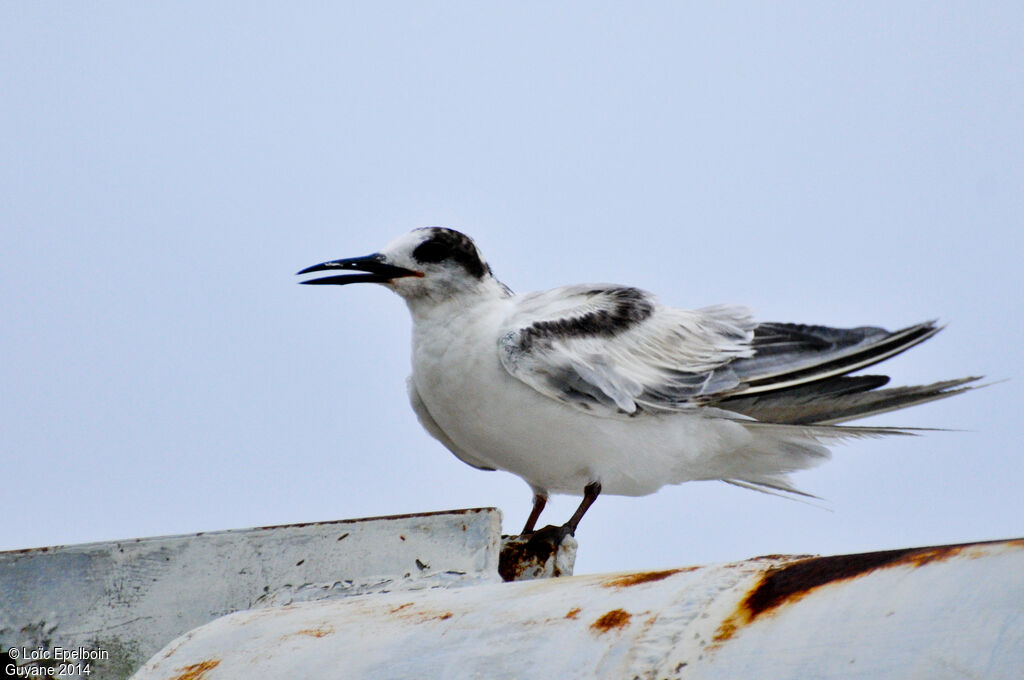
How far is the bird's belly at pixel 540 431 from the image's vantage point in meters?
4.60

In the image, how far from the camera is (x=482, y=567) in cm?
358

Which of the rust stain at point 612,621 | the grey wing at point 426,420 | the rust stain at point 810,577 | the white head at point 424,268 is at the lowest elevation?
the rust stain at point 612,621

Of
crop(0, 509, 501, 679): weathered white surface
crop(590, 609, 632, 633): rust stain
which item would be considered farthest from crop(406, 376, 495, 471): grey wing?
crop(590, 609, 632, 633): rust stain

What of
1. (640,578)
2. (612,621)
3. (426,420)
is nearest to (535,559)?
(426,420)

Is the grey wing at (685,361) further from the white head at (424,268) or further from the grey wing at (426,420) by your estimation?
the grey wing at (426,420)

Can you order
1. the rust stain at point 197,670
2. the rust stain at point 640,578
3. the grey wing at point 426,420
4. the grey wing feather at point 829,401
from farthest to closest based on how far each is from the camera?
the grey wing at point 426,420 → the grey wing feather at point 829,401 → the rust stain at point 197,670 → the rust stain at point 640,578

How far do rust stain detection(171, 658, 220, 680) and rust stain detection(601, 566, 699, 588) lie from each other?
0.97 m

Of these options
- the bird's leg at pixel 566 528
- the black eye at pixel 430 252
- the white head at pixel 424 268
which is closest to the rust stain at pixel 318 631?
the bird's leg at pixel 566 528

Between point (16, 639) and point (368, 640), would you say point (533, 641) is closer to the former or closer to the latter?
point (368, 640)

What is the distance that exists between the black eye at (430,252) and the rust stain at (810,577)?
2.94m

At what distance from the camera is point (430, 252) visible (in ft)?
16.6

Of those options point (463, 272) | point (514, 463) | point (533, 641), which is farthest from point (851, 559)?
point (463, 272)

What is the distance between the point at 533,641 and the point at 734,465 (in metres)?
2.88

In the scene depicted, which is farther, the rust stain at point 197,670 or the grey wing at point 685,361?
the grey wing at point 685,361
